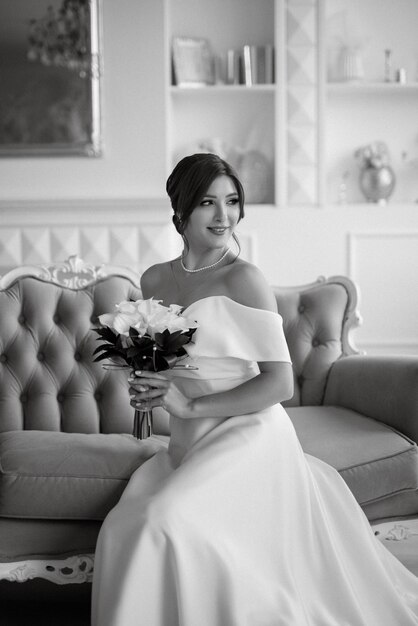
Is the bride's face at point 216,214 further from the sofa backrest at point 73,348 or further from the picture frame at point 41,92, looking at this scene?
the picture frame at point 41,92

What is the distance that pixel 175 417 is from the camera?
7.23 ft

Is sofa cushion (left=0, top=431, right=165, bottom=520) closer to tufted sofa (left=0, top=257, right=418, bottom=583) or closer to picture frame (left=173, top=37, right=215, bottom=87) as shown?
tufted sofa (left=0, top=257, right=418, bottom=583)

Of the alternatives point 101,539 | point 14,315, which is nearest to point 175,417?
point 101,539

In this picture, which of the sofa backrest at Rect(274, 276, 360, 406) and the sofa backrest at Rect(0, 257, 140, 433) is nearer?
the sofa backrest at Rect(0, 257, 140, 433)

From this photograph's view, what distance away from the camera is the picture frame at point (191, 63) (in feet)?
18.2

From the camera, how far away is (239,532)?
194cm

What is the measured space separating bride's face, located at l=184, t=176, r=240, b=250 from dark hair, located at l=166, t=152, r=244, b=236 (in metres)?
0.01

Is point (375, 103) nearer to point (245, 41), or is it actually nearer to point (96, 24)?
point (245, 41)

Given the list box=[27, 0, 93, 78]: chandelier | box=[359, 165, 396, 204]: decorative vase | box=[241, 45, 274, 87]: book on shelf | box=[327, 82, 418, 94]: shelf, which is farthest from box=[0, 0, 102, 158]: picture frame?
box=[359, 165, 396, 204]: decorative vase

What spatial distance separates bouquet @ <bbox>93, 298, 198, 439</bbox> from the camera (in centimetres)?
197

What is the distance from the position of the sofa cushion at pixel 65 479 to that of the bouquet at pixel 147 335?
1.36 feet

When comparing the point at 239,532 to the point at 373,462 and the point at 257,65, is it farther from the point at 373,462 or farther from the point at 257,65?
the point at 257,65

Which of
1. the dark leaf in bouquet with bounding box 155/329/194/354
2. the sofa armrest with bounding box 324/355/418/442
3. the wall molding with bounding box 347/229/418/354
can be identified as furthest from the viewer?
the wall molding with bounding box 347/229/418/354

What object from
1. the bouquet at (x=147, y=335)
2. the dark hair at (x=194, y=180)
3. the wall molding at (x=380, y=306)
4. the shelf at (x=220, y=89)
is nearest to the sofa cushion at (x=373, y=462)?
the bouquet at (x=147, y=335)
